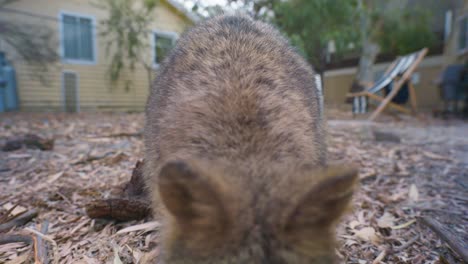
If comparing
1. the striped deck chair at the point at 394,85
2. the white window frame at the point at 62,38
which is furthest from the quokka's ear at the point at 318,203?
the white window frame at the point at 62,38

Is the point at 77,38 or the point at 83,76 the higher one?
the point at 77,38

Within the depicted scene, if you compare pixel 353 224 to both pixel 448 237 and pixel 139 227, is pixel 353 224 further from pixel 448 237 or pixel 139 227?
pixel 139 227

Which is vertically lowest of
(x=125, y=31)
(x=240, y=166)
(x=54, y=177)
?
(x=54, y=177)

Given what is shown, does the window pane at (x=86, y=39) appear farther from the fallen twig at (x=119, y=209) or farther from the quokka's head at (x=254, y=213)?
the quokka's head at (x=254, y=213)

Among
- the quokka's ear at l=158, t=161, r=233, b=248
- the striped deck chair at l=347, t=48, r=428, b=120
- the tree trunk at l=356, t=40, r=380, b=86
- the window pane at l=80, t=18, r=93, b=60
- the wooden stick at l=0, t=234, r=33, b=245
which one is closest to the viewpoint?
the quokka's ear at l=158, t=161, r=233, b=248

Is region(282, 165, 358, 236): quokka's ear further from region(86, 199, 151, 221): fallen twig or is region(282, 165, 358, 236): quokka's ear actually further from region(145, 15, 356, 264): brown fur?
region(86, 199, 151, 221): fallen twig

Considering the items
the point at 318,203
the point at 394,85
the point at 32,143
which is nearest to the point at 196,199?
the point at 318,203

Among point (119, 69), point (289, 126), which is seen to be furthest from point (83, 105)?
point (289, 126)

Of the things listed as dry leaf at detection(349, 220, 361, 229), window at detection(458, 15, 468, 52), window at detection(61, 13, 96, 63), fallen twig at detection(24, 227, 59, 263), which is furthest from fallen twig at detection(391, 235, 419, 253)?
window at detection(458, 15, 468, 52)
